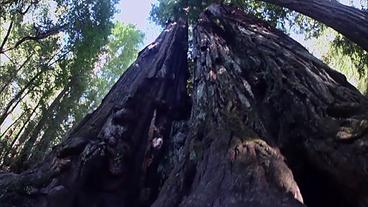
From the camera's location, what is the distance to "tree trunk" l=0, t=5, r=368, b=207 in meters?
3.42

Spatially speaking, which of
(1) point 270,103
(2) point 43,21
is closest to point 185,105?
(1) point 270,103

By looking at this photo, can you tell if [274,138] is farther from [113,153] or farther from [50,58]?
[50,58]

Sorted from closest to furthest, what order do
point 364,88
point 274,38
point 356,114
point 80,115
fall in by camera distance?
point 356,114 → point 274,38 → point 364,88 → point 80,115

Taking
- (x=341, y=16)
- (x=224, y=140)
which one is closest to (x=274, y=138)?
(x=224, y=140)

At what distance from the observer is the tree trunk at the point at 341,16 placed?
559 cm

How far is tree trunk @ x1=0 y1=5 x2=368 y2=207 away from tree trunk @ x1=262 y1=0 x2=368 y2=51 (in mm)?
656

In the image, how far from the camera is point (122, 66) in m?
20.4

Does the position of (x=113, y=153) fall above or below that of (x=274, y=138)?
above

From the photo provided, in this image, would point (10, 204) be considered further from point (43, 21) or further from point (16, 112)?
point (16, 112)

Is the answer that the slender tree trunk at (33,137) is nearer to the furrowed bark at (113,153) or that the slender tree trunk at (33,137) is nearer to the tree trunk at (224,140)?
the furrowed bark at (113,153)

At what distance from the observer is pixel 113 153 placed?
18.8 feet

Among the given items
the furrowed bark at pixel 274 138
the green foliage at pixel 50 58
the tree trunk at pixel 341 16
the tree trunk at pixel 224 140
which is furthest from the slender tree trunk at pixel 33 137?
the tree trunk at pixel 341 16

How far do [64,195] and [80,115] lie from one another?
917 cm

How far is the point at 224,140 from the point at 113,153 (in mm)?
2079
